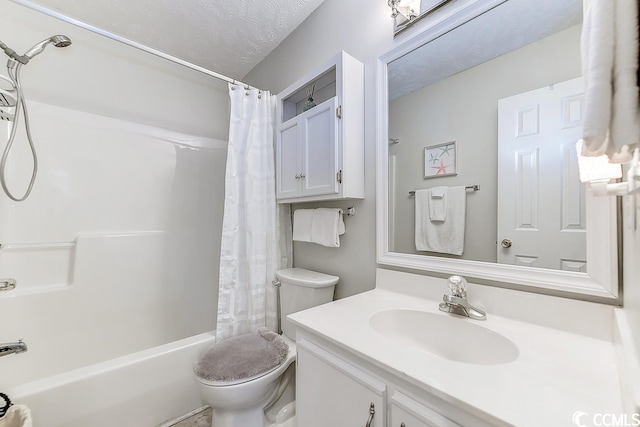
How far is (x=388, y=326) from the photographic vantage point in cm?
95

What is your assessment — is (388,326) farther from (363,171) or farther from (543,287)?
(363,171)

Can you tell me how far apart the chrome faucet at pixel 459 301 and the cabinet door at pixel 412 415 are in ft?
1.34

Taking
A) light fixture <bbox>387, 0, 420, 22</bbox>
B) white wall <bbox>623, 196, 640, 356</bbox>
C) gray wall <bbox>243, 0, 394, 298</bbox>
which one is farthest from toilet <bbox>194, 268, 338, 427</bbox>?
light fixture <bbox>387, 0, 420, 22</bbox>

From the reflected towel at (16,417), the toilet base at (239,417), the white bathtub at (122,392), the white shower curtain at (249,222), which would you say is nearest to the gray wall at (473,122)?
the white shower curtain at (249,222)

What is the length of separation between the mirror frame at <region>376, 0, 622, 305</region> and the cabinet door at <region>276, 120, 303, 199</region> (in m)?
0.46

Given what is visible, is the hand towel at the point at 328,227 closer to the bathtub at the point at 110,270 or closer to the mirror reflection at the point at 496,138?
the mirror reflection at the point at 496,138

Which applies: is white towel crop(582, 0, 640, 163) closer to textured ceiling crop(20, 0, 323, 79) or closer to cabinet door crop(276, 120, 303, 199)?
cabinet door crop(276, 120, 303, 199)

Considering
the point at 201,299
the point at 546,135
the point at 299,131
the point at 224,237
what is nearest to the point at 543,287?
the point at 546,135

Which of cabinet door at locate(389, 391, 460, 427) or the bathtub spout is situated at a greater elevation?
cabinet door at locate(389, 391, 460, 427)

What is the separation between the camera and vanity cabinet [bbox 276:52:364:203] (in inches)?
48.6

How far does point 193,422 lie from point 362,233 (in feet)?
4.35

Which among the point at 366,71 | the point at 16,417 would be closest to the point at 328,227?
the point at 366,71

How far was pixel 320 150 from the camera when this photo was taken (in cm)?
132

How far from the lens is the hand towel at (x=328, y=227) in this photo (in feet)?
4.43
